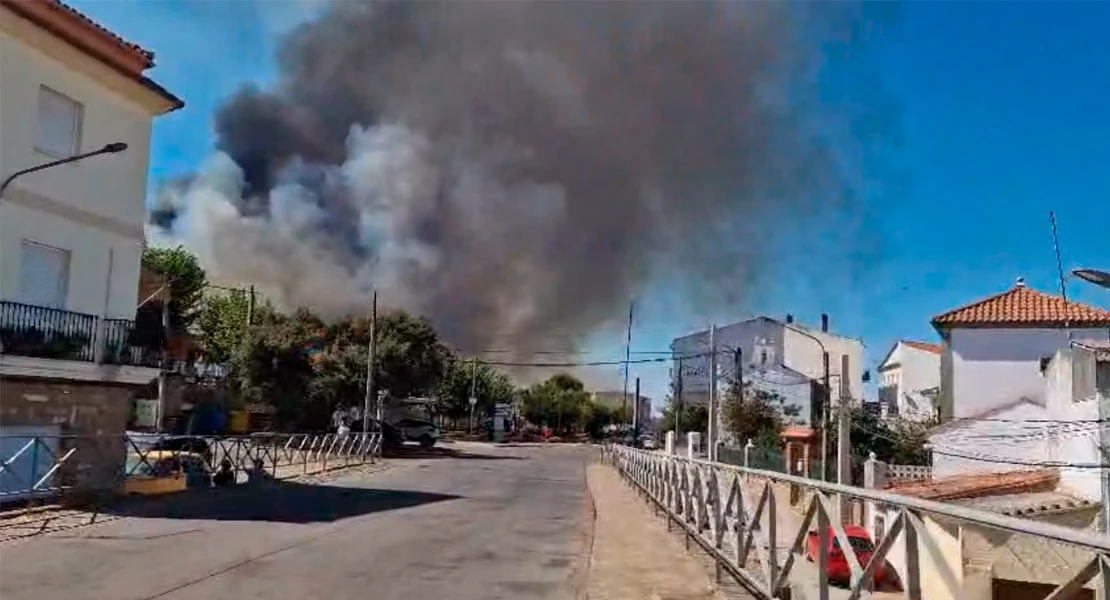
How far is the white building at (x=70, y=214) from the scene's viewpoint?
1499cm

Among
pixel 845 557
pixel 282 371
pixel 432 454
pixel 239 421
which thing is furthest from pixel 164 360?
pixel 239 421

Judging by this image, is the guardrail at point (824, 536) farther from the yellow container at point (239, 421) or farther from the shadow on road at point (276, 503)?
the yellow container at point (239, 421)

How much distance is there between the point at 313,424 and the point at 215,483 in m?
20.8

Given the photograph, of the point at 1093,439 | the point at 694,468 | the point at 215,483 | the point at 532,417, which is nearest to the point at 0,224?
the point at 215,483

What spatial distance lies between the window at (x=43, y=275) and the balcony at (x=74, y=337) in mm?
246

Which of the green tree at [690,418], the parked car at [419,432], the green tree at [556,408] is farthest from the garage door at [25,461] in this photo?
the green tree at [556,408]

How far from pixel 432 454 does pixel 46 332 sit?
85.0 feet

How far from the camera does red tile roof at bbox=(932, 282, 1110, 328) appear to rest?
104 feet

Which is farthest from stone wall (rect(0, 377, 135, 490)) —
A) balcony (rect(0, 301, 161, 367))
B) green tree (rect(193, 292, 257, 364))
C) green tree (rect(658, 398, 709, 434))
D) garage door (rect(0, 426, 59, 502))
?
green tree (rect(658, 398, 709, 434))

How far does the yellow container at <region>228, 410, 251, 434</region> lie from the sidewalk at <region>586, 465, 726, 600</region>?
94.6 ft

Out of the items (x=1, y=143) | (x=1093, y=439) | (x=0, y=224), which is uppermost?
(x=1, y=143)

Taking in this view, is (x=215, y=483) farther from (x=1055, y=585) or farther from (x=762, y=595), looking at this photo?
(x=1055, y=585)

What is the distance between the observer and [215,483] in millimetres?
20266

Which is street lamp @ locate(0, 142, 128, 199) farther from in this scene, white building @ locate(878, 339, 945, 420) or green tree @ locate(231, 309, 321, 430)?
white building @ locate(878, 339, 945, 420)
